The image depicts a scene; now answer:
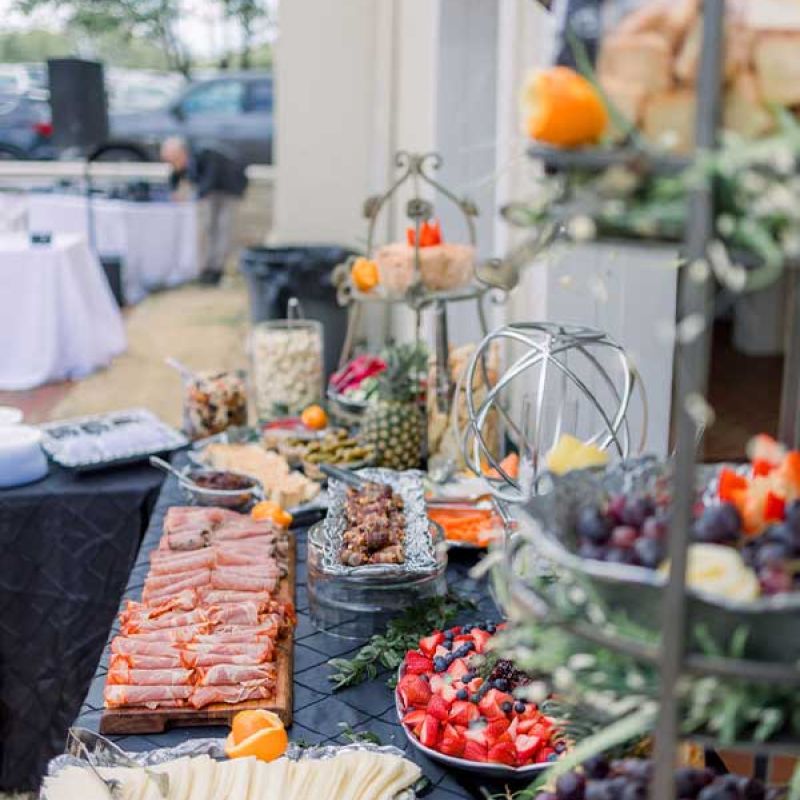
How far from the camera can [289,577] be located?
6.82 ft

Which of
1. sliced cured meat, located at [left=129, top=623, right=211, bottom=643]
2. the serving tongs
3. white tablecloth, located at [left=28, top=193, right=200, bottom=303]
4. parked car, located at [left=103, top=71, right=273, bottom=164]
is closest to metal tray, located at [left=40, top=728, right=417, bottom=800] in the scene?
the serving tongs

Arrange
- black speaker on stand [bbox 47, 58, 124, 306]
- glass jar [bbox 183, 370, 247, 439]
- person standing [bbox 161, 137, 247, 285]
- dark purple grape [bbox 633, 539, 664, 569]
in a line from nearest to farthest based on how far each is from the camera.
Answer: dark purple grape [bbox 633, 539, 664, 569] < glass jar [bbox 183, 370, 247, 439] < black speaker on stand [bbox 47, 58, 124, 306] < person standing [bbox 161, 137, 247, 285]

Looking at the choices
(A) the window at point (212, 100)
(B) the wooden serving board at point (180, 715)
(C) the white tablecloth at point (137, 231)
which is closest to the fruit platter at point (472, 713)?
(B) the wooden serving board at point (180, 715)

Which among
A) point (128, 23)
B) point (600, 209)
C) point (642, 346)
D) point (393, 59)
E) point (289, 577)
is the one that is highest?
point (128, 23)

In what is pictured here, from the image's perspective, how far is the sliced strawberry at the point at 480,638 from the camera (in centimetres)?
166

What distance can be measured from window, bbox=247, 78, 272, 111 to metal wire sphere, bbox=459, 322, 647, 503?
28.1ft

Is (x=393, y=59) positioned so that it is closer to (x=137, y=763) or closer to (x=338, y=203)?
(x=338, y=203)

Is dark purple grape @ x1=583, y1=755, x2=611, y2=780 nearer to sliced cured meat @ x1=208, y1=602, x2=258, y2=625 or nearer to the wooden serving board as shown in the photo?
the wooden serving board

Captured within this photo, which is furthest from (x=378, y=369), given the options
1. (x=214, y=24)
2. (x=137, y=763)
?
(x=214, y=24)

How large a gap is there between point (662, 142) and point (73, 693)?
7.08 feet

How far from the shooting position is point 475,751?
1.42m

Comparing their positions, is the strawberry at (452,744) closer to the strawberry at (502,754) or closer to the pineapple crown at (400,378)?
the strawberry at (502,754)

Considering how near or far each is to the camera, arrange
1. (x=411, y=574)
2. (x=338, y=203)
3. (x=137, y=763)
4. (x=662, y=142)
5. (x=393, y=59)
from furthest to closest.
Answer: (x=338, y=203) → (x=393, y=59) → (x=411, y=574) → (x=137, y=763) → (x=662, y=142)

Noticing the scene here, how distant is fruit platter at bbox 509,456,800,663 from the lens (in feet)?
2.59
